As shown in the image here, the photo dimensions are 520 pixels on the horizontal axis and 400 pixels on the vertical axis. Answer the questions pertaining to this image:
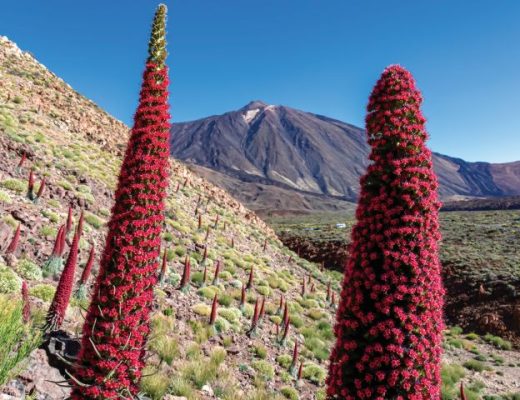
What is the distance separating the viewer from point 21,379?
566 cm

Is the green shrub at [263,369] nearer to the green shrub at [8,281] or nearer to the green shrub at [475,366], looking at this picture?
the green shrub at [8,281]

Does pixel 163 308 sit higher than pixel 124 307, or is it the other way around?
pixel 124 307

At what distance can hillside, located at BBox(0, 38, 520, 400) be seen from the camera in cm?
812

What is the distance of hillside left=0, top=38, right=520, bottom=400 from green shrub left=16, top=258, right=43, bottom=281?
26mm

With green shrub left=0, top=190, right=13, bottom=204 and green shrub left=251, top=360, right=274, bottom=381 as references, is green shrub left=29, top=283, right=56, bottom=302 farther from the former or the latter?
green shrub left=251, top=360, right=274, bottom=381

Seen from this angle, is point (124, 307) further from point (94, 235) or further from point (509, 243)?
point (509, 243)

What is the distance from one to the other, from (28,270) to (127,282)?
6569 mm

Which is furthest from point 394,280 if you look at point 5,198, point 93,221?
point 93,221

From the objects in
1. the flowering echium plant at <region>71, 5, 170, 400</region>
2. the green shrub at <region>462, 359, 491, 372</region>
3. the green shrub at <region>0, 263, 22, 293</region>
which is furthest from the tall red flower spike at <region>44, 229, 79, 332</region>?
the green shrub at <region>462, 359, 491, 372</region>

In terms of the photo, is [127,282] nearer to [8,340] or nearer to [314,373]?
[8,340]

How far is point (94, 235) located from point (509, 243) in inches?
1444

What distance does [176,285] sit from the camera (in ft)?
42.4

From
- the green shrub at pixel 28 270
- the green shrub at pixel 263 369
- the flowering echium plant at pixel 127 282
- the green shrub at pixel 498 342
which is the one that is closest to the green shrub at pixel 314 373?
the green shrub at pixel 263 369

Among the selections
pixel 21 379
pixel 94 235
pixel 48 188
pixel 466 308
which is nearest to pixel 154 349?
pixel 21 379
